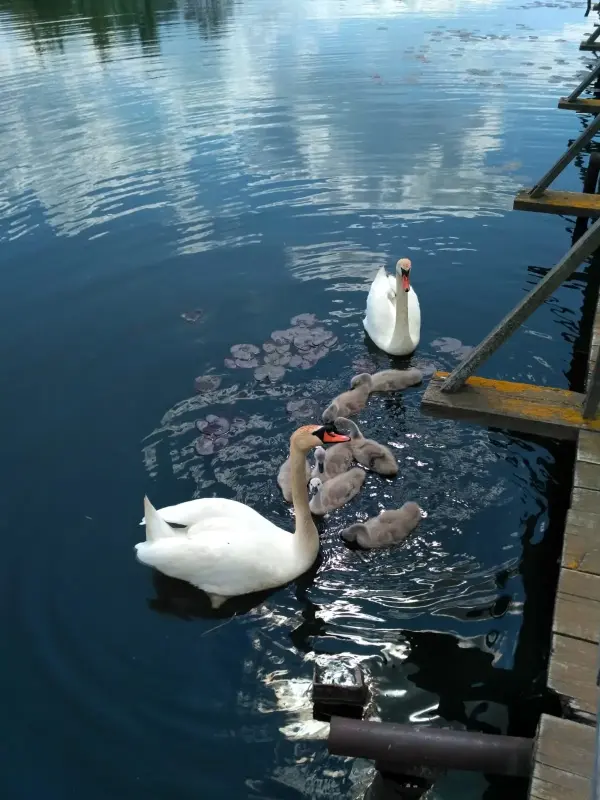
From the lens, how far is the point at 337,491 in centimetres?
621

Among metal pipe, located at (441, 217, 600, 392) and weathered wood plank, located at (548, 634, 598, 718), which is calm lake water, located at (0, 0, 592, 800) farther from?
metal pipe, located at (441, 217, 600, 392)

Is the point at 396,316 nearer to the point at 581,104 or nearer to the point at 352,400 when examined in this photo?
the point at 352,400

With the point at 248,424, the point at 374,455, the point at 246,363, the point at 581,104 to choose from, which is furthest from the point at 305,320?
the point at 581,104

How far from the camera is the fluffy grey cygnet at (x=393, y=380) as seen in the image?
7648 millimetres

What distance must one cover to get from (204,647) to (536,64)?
23.7 m

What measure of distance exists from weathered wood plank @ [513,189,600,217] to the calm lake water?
0.86m

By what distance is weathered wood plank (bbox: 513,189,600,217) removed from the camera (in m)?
9.95

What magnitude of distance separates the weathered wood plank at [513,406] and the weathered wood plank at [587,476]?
399 millimetres

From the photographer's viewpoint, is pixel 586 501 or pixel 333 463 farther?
pixel 333 463

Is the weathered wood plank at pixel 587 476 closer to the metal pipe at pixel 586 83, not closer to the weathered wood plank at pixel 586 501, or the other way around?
the weathered wood plank at pixel 586 501

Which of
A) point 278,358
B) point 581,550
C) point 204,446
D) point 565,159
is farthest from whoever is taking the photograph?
point 565,159

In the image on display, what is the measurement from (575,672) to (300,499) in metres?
2.47

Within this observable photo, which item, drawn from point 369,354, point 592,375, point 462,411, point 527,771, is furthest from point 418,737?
point 369,354

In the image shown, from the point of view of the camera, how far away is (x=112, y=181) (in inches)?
569
